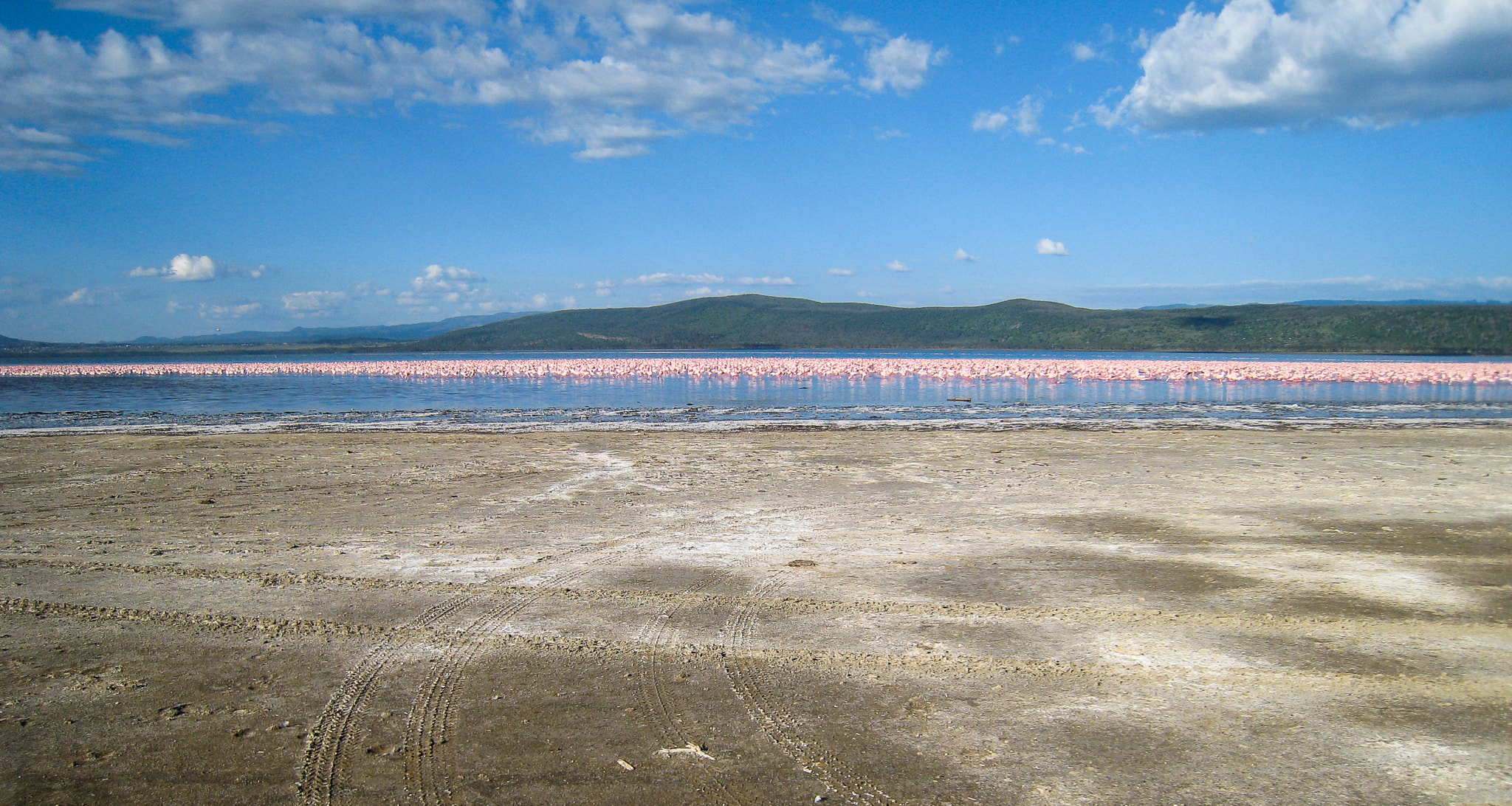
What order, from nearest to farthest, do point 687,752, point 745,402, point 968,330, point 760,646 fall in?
1. point 687,752
2. point 760,646
3. point 745,402
4. point 968,330

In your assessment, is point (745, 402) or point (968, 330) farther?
point (968, 330)

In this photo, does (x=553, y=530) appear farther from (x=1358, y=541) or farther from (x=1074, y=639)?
(x=1358, y=541)

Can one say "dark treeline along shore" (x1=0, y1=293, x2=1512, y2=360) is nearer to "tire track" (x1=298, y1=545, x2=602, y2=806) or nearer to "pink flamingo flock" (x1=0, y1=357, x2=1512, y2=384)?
"pink flamingo flock" (x1=0, y1=357, x2=1512, y2=384)

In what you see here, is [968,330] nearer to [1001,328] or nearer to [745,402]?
[1001,328]

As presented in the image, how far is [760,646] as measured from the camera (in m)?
5.05

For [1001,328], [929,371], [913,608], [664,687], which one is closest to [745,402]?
[929,371]

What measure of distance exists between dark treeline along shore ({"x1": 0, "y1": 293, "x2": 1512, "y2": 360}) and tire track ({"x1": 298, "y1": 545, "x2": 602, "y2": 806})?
3674 inches

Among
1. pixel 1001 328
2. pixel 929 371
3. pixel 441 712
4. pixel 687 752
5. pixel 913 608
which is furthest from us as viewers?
pixel 1001 328

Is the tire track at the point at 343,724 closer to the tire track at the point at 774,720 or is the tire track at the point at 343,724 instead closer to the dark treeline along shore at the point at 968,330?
the tire track at the point at 774,720

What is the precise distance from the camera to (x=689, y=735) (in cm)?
389

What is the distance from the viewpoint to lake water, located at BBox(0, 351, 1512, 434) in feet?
63.7

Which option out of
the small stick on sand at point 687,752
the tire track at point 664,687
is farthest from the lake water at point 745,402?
the small stick on sand at point 687,752

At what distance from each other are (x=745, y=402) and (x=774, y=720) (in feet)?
72.4

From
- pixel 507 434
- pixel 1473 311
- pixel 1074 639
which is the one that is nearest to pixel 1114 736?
pixel 1074 639
